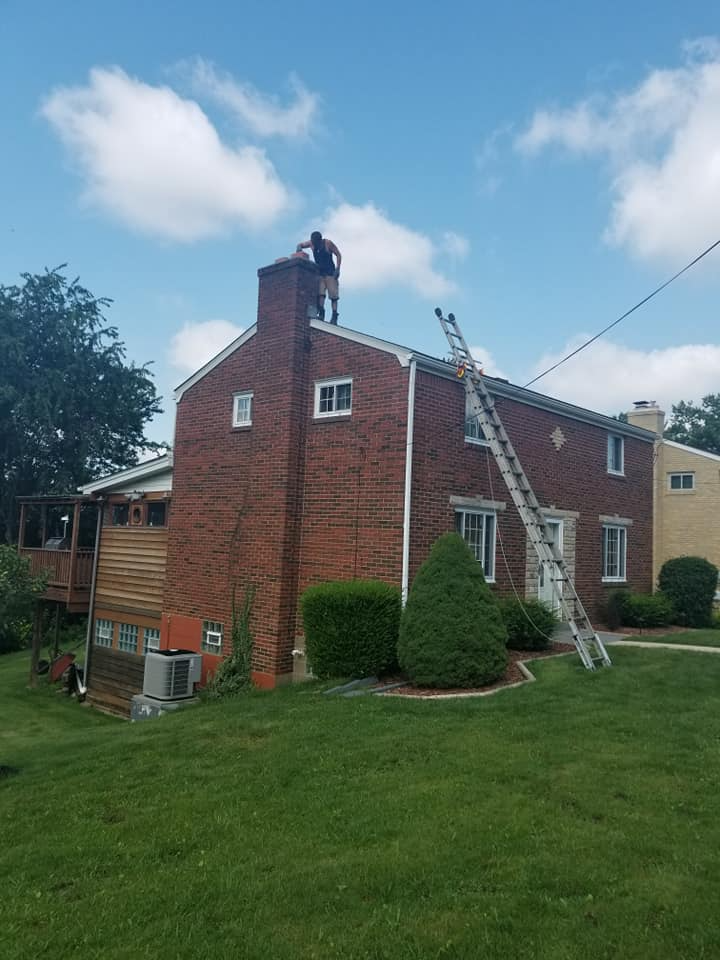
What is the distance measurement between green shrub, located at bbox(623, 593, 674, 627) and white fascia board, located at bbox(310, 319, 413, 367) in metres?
8.95

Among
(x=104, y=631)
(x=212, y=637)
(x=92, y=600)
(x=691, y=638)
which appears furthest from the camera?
(x=92, y=600)

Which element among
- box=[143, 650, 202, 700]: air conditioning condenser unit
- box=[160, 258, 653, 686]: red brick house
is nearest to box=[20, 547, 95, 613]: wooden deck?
box=[160, 258, 653, 686]: red brick house

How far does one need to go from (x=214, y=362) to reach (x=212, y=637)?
6296mm

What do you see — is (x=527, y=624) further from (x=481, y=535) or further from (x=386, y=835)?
(x=386, y=835)

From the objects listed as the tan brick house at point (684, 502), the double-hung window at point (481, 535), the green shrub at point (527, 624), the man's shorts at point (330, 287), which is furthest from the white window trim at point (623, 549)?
the man's shorts at point (330, 287)

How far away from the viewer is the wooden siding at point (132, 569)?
681 inches

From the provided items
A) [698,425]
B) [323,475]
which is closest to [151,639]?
[323,475]

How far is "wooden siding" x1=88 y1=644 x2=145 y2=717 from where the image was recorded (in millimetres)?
17703

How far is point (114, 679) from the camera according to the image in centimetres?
1833

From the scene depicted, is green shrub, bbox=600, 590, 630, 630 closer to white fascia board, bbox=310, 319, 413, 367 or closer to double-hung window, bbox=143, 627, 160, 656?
white fascia board, bbox=310, 319, 413, 367

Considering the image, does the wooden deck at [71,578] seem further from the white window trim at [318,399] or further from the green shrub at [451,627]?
the green shrub at [451,627]

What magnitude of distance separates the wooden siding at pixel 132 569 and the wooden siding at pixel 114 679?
1273mm

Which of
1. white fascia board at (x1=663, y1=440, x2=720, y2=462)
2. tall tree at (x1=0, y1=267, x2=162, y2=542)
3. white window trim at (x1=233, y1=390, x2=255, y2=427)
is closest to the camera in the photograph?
white window trim at (x1=233, y1=390, x2=255, y2=427)

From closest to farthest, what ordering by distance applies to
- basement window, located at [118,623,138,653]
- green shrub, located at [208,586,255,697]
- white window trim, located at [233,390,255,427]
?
green shrub, located at [208,586,255,697] < white window trim, located at [233,390,255,427] < basement window, located at [118,623,138,653]
